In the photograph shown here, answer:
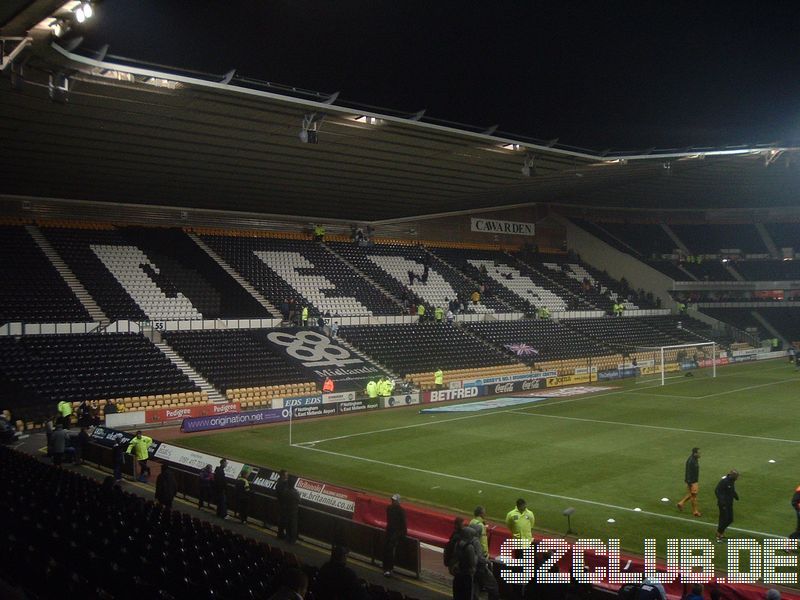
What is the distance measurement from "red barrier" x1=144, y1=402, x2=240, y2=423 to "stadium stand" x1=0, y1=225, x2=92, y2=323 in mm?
7912

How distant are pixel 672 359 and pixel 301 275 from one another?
83.8 ft

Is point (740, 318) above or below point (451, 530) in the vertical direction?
above

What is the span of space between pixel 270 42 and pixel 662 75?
55.2 ft

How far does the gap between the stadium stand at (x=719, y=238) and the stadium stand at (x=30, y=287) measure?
57.2 meters

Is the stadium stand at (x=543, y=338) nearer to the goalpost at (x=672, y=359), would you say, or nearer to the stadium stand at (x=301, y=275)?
the goalpost at (x=672, y=359)

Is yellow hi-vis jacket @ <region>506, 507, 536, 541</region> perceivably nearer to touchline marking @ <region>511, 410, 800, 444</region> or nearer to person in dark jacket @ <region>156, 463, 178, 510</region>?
person in dark jacket @ <region>156, 463, 178, 510</region>

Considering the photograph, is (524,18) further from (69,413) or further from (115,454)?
(69,413)

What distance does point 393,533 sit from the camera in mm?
12969

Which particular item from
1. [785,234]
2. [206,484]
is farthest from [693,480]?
[785,234]

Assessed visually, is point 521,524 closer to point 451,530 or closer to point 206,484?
point 451,530

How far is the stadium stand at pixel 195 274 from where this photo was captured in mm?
→ 40281

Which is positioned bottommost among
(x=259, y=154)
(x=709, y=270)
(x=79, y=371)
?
(x=79, y=371)

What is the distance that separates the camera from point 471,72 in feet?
91.0

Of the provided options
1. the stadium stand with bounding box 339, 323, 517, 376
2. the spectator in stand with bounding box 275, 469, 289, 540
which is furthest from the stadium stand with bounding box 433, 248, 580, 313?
the spectator in stand with bounding box 275, 469, 289, 540
